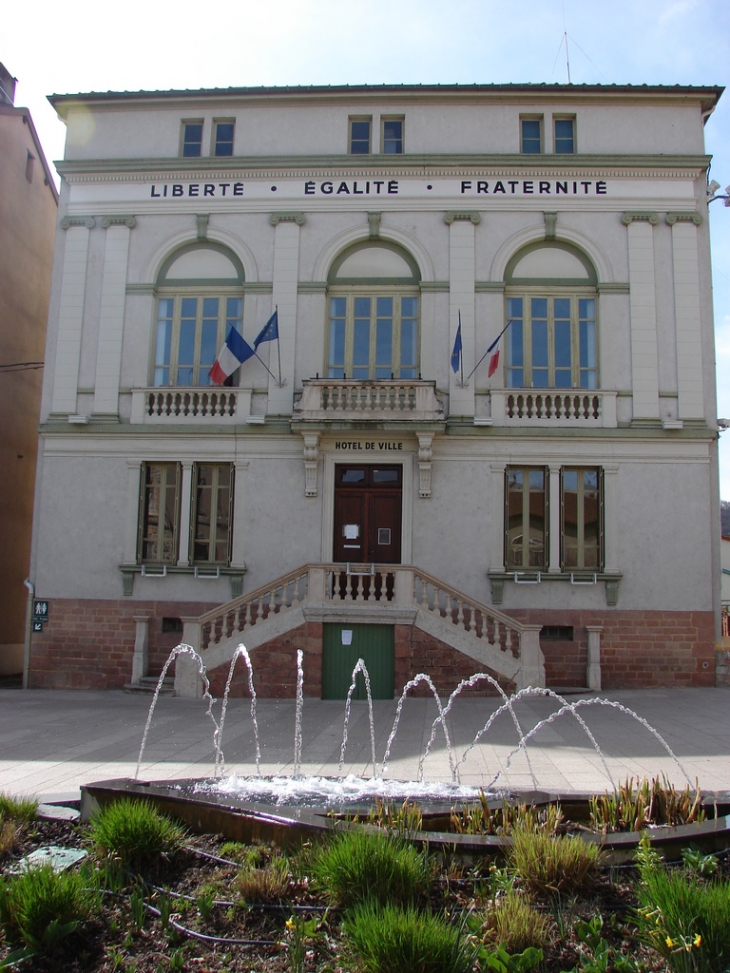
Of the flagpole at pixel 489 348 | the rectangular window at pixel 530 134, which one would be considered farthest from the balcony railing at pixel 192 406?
the rectangular window at pixel 530 134

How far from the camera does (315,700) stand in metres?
16.6

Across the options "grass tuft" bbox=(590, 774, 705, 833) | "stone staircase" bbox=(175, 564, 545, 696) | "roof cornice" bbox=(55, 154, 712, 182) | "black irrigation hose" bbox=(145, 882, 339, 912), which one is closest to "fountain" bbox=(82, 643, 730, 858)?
"grass tuft" bbox=(590, 774, 705, 833)

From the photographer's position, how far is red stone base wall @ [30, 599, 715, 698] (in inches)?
655

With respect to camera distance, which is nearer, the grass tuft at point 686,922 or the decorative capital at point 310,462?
the grass tuft at point 686,922

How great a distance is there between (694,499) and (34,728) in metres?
14.5

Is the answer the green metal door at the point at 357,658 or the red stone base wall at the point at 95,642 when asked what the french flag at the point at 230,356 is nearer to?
A: the red stone base wall at the point at 95,642

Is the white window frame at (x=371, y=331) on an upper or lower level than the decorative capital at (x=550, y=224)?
lower

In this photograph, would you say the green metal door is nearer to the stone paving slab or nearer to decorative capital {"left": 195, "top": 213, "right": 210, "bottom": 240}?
the stone paving slab

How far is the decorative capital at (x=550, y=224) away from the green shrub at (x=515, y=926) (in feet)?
57.4

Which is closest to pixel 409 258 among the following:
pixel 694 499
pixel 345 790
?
pixel 694 499

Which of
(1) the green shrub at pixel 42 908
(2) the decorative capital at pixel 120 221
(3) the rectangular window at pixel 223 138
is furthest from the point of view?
(3) the rectangular window at pixel 223 138

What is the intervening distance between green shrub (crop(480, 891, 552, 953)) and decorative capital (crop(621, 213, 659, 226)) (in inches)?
709

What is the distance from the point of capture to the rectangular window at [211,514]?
19422 mm

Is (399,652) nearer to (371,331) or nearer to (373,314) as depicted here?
(371,331)
